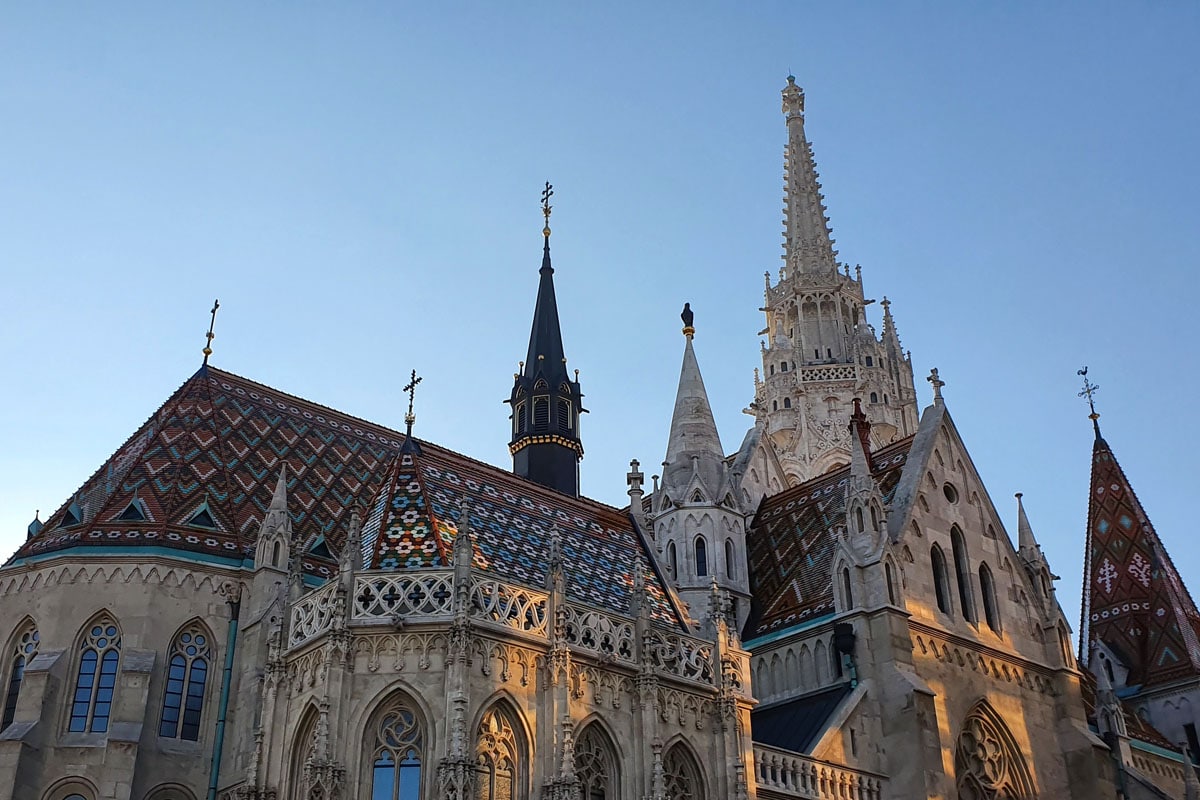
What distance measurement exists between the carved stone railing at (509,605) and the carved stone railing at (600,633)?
19.6 inches

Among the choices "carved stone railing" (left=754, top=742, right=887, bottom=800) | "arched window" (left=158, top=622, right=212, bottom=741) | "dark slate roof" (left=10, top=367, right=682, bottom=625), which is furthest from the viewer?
"arched window" (left=158, top=622, right=212, bottom=741)

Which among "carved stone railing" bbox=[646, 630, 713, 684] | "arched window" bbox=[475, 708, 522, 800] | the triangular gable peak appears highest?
the triangular gable peak

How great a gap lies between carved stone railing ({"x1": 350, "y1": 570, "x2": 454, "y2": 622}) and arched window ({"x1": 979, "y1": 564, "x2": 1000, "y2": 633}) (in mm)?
13956

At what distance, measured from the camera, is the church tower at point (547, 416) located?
114 ft

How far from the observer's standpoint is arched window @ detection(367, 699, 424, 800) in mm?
18031

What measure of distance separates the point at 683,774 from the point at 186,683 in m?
9.17

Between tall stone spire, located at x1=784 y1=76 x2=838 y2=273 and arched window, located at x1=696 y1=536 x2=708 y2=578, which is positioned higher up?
tall stone spire, located at x1=784 y1=76 x2=838 y2=273

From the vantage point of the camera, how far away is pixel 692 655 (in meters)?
21.6

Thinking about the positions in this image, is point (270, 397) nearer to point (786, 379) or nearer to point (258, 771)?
point (258, 771)

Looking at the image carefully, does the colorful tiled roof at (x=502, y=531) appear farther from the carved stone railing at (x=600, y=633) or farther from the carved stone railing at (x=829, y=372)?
the carved stone railing at (x=829, y=372)

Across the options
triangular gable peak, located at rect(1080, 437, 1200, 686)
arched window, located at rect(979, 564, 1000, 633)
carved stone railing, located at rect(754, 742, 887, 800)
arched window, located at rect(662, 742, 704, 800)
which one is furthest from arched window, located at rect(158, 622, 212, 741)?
triangular gable peak, located at rect(1080, 437, 1200, 686)

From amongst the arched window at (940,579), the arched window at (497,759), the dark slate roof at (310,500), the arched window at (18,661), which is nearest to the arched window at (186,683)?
the dark slate roof at (310,500)

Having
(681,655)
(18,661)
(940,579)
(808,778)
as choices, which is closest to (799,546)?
(940,579)

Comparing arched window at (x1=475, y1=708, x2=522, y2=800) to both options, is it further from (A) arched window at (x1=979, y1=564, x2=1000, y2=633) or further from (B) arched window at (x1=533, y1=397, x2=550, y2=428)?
(B) arched window at (x1=533, y1=397, x2=550, y2=428)
